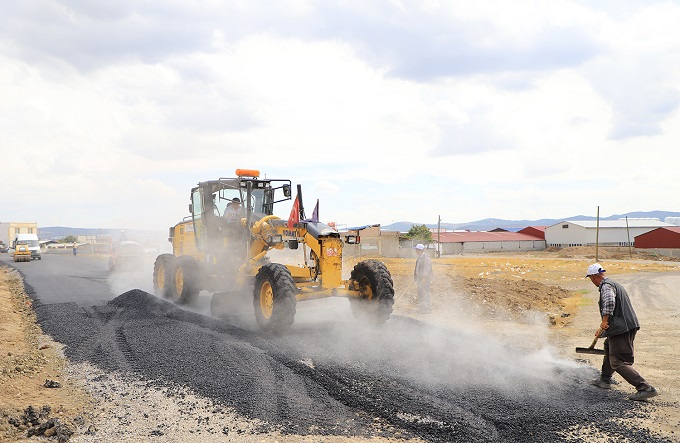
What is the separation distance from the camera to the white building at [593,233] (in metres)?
66.8

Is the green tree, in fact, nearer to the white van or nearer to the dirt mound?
the white van

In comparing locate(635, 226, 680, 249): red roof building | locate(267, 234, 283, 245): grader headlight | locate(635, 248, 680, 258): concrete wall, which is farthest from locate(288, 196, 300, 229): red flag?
locate(635, 226, 680, 249): red roof building

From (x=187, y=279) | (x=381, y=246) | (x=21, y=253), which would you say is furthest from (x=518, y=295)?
(x=21, y=253)

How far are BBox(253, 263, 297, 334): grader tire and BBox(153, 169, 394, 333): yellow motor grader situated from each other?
18 mm

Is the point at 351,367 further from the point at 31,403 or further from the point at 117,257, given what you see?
the point at 117,257

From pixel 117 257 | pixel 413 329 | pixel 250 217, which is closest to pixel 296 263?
pixel 250 217

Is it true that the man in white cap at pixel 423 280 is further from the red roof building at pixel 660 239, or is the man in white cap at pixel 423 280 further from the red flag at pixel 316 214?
the red roof building at pixel 660 239

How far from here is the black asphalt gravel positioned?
562cm

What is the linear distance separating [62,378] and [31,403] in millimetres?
1167

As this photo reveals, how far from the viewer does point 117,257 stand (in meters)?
26.6

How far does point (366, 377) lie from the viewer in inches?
281

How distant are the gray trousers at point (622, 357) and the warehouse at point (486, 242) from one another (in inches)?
2207

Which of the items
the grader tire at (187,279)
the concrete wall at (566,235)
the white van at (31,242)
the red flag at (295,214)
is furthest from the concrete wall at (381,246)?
the concrete wall at (566,235)

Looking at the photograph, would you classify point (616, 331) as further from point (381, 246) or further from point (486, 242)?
point (486, 242)
